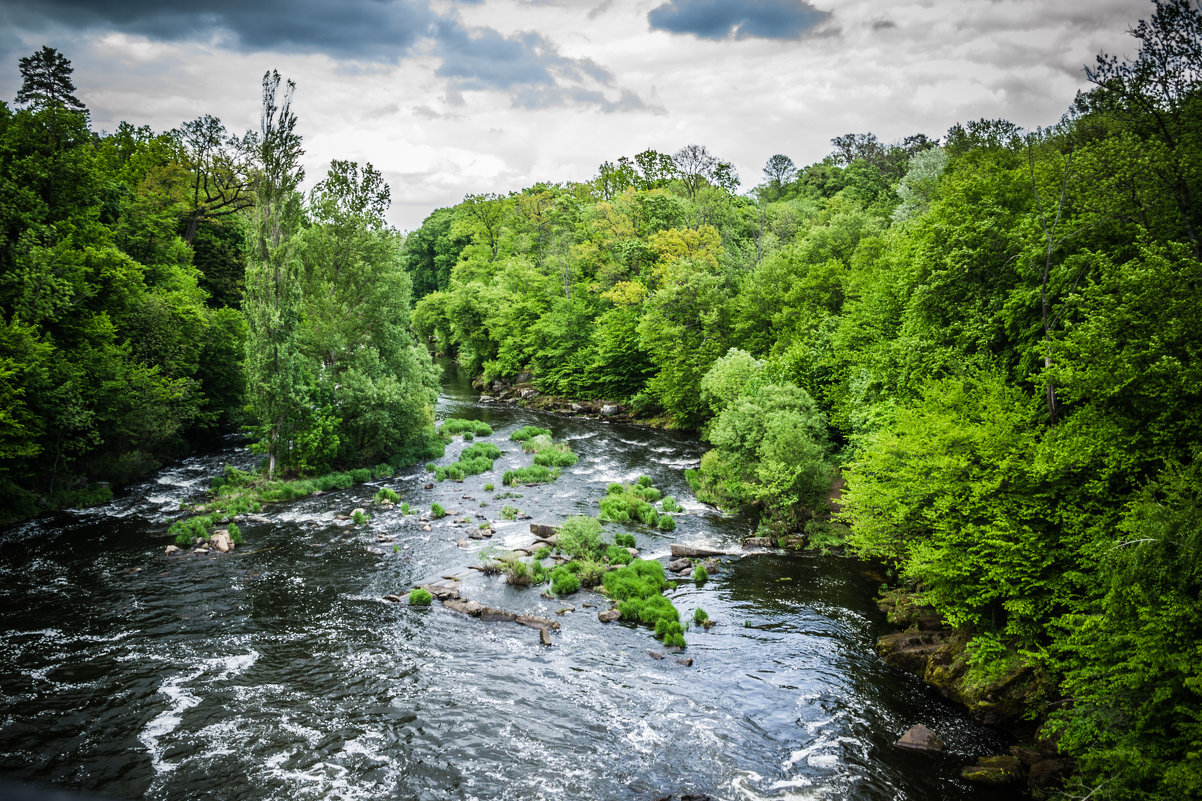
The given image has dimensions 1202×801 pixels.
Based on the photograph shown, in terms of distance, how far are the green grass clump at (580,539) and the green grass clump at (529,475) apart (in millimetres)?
9802

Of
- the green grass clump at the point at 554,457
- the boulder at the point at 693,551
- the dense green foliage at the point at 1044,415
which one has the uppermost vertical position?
the dense green foliage at the point at 1044,415

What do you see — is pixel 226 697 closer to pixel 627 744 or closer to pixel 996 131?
pixel 627 744

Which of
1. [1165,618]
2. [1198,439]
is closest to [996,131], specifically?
[1198,439]

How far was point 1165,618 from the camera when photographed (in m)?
11.6

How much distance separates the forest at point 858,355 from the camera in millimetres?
14492

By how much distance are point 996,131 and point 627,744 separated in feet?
186

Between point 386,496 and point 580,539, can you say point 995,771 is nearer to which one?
point 580,539

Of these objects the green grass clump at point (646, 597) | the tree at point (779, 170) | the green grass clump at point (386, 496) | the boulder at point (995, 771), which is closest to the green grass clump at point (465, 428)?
the green grass clump at point (386, 496)

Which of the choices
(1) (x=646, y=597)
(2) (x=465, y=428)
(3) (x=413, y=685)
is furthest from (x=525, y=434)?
(3) (x=413, y=685)

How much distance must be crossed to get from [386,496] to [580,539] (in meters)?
12.0

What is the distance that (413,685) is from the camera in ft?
56.2

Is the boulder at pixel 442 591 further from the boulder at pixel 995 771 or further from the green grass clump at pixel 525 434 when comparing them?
the green grass clump at pixel 525 434

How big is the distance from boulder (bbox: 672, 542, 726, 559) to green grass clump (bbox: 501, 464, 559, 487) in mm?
11370

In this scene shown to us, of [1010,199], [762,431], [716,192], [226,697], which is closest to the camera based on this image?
[226,697]
